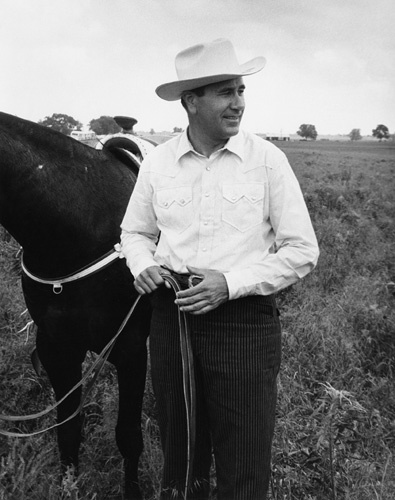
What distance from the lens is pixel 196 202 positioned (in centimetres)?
201

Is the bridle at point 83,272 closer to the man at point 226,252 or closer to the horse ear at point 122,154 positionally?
the man at point 226,252

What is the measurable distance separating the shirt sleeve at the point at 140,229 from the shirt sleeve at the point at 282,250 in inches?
16.2

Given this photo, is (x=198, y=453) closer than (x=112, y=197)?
Yes

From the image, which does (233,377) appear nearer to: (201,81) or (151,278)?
(151,278)

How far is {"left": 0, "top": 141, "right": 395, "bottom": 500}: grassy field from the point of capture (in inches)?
106

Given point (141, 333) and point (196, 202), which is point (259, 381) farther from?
point (141, 333)

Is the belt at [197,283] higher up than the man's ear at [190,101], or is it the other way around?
the man's ear at [190,101]

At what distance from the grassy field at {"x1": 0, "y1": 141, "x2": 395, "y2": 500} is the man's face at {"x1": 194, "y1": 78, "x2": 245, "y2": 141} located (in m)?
1.35

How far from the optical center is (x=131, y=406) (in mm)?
2846

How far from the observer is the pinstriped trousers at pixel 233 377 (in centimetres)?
199

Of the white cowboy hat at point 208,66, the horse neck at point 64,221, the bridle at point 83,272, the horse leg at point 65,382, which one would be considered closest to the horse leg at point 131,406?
the horse leg at point 65,382

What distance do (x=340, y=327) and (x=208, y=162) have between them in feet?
10.6

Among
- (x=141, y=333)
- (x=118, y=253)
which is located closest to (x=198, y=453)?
(x=141, y=333)

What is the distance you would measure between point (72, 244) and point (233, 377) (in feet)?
3.34
